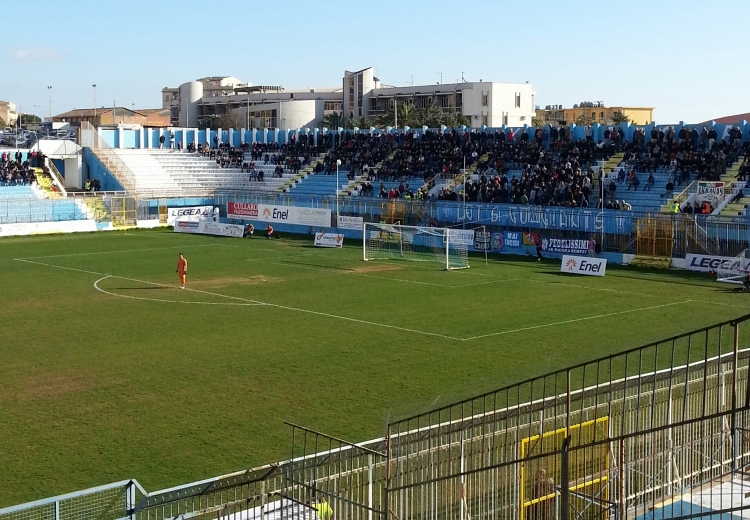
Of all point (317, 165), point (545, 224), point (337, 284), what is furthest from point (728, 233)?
point (317, 165)

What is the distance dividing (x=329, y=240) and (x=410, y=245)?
23.4ft

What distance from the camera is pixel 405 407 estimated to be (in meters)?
19.4

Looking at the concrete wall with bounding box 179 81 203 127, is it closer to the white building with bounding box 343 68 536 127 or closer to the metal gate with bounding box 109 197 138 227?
the white building with bounding box 343 68 536 127

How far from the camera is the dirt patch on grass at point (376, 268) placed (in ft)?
137

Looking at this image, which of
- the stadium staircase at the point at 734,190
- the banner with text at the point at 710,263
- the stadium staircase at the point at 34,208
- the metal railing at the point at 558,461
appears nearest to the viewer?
the metal railing at the point at 558,461

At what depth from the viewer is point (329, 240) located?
5250 cm

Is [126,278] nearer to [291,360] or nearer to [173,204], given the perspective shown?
[291,360]

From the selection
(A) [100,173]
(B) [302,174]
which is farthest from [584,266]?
(A) [100,173]

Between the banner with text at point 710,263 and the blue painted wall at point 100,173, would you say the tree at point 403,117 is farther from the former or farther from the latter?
the banner with text at point 710,263

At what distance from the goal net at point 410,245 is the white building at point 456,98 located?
5528 centimetres

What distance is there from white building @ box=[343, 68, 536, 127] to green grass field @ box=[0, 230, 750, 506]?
61.9 metres

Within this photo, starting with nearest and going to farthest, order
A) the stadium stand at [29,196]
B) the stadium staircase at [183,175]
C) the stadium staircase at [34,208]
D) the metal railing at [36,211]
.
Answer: the metal railing at [36,211]
the stadium staircase at [34,208]
the stadium stand at [29,196]
the stadium staircase at [183,175]

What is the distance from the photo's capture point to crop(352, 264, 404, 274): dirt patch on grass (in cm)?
4165

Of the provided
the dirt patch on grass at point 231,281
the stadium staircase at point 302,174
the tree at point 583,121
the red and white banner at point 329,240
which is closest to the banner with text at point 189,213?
the stadium staircase at point 302,174
